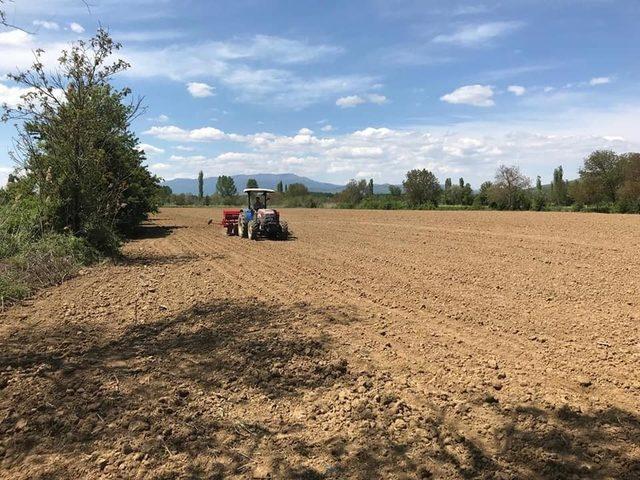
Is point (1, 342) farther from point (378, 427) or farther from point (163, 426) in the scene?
point (378, 427)

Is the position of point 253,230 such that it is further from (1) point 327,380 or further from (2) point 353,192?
(2) point 353,192

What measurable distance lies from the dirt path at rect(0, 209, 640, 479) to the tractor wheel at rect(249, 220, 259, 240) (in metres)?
8.39

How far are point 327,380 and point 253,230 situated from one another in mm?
13529

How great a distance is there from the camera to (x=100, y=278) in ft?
34.8

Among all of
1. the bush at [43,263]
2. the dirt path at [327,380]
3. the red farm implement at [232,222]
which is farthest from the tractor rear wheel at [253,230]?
the dirt path at [327,380]

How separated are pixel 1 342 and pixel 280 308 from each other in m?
3.64

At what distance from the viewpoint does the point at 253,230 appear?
17.9 metres

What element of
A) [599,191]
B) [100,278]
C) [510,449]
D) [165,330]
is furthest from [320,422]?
[599,191]

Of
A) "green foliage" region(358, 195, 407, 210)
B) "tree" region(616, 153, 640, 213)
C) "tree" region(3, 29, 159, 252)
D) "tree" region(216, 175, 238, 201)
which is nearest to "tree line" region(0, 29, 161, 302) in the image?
"tree" region(3, 29, 159, 252)

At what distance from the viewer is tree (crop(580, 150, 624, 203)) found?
2148 inches

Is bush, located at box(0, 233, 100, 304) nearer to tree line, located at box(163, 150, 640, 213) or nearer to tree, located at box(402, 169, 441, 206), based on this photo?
tree line, located at box(163, 150, 640, 213)

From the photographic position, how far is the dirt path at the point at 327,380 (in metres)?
3.43

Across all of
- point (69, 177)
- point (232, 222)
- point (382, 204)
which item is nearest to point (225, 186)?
Result: point (382, 204)

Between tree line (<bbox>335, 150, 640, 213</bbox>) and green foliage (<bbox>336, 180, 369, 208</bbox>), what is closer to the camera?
tree line (<bbox>335, 150, 640, 213</bbox>)
